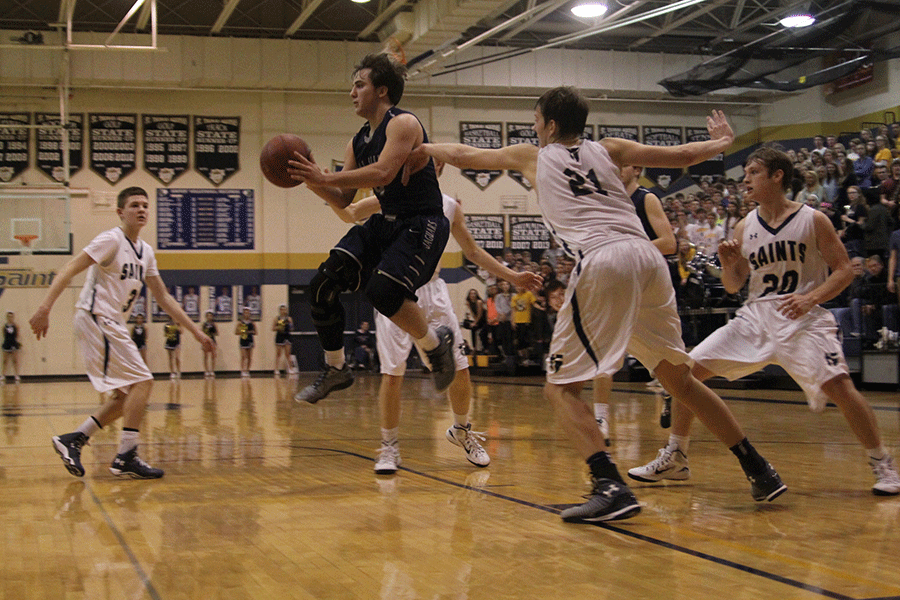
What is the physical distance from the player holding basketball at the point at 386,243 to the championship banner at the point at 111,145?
1714 centimetres

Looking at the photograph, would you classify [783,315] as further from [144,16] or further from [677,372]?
[144,16]

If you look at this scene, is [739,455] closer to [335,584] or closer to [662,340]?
[662,340]

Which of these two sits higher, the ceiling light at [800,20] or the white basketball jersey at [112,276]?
the ceiling light at [800,20]

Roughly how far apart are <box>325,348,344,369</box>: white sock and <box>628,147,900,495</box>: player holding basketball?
1559mm

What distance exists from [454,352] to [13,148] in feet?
58.0

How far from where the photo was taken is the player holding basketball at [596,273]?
3396mm

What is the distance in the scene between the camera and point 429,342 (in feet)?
14.7

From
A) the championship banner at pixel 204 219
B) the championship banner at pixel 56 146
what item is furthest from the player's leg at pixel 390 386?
the championship banner at pixel 56 146

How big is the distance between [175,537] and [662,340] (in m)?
2.05

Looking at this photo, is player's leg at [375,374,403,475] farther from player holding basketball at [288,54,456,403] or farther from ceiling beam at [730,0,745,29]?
ceiling beam at [730,0,745,29]

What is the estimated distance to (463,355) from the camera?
222 inches

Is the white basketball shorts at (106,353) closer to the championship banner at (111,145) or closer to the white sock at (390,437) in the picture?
the white sock at (390,437)

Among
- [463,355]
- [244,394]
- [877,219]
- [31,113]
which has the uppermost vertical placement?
[31,113]

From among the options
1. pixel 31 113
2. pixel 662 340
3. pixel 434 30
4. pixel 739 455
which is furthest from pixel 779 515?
pixel 31 113
